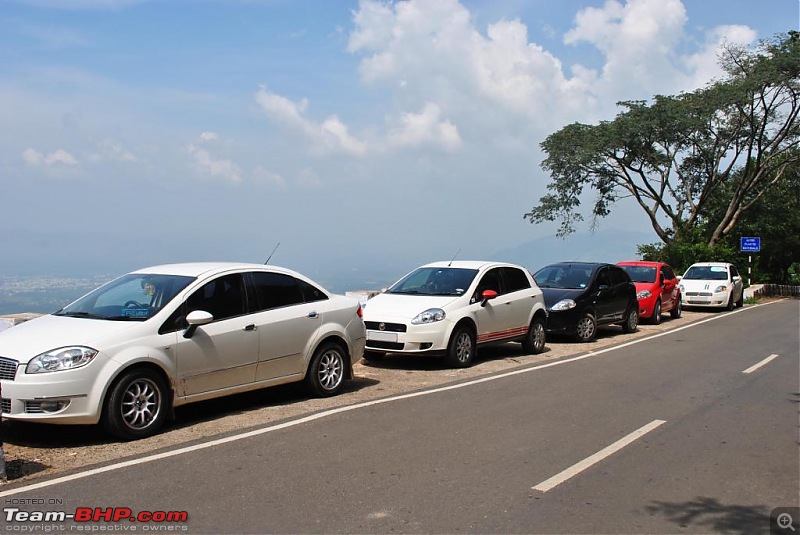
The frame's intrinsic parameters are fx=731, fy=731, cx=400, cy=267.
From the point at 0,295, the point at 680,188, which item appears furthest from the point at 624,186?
the point at 0,295

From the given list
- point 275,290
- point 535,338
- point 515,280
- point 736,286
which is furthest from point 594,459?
point 736,286

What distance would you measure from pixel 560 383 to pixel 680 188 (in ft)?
113

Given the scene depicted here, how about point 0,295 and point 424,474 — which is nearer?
point 424,474

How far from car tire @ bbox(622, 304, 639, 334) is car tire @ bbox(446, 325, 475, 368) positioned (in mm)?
6722

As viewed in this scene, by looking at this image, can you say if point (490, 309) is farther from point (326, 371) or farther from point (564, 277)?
point (564, 277)

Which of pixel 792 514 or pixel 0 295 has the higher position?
pixel 0 295

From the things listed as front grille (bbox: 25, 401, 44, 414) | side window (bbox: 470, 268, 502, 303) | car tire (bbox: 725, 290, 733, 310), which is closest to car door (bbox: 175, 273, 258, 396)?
front grille (bbox: 25, 401, 44, 414)

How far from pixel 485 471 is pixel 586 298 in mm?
10192

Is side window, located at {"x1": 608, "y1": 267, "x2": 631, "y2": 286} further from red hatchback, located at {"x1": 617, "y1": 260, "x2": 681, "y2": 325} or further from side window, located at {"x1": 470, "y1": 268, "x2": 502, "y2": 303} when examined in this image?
side window, located at {"x1": 470, "y1": 268, "x2": 502, "y2": 303}

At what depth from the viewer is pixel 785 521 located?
4973 mm

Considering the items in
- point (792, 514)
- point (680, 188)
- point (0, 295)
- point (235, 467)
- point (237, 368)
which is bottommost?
point (792, 514)

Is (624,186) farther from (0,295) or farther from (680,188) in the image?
(0,295)

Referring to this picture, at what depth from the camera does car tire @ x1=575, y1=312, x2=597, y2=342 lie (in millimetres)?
15351

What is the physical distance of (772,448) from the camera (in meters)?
6.84
